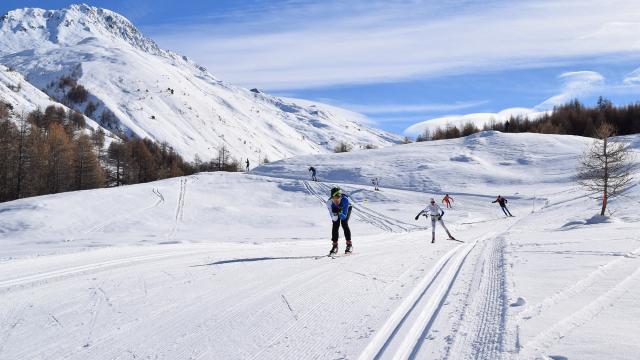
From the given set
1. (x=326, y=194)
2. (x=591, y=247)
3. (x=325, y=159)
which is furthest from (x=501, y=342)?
(x=325, y=159)

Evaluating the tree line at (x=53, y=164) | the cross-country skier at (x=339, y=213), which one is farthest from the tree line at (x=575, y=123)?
the cross-country skier at (x=339, y=213)

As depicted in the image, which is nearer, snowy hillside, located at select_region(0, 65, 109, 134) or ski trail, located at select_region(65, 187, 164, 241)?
ski trail, located at select_region(65, 187, 164, 241)

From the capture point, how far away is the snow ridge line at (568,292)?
5852mm

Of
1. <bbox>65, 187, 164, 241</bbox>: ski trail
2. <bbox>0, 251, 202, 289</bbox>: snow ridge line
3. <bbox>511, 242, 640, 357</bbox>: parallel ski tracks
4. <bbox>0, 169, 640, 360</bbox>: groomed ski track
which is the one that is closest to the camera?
<bbox>511, 242, 640, 357</bbox>: parallel ski tracks

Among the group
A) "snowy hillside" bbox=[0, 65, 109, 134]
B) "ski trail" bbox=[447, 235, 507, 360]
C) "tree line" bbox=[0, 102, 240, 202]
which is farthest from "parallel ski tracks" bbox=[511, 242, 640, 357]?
"snowy hillside" bbox=[0, 65, 109, 134]

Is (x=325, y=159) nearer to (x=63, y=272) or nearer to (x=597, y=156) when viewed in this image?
(x=597, y=156)

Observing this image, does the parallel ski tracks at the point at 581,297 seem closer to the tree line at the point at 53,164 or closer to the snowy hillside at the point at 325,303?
the snowy hillside at the point at 325,303

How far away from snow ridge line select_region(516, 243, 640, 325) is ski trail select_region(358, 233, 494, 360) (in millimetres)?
1029

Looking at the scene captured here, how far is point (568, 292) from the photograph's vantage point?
6910mm

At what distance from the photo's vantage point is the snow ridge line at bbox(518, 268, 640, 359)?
463 centimetres

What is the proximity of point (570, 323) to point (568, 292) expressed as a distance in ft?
5.61

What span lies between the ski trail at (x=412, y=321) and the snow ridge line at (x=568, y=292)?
1.03 metres

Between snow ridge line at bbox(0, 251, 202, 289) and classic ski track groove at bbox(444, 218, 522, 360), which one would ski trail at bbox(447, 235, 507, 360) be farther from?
snow ridge line at bbox(0, 251, 202, 289)

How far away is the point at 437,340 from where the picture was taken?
5.08 m
